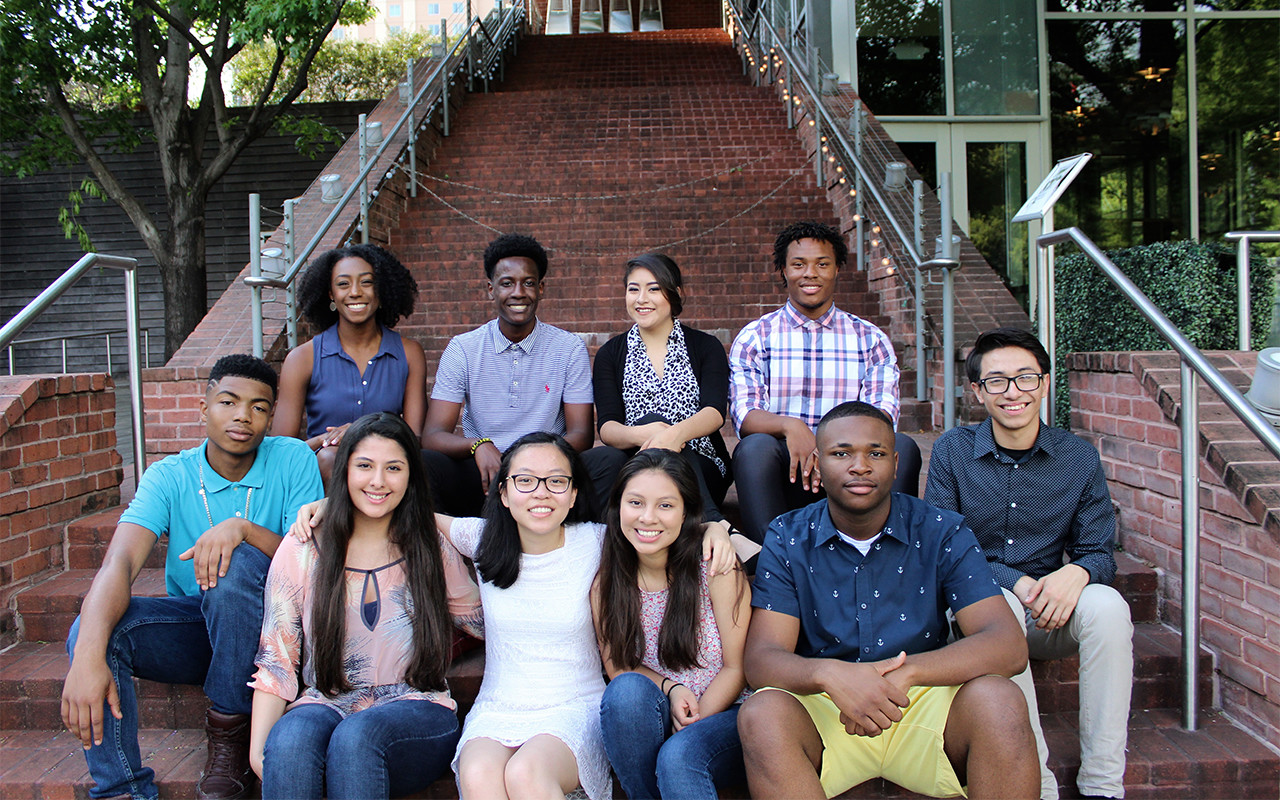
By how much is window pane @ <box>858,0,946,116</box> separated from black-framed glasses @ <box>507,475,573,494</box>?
815cm

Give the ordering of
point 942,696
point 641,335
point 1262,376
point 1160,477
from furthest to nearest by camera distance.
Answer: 1. point 641,335
2. point 1160,477
3. point 1262,376
4. point 942,696

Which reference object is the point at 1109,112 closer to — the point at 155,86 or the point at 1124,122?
the point at 1124,122

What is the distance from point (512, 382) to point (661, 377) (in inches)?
22.3

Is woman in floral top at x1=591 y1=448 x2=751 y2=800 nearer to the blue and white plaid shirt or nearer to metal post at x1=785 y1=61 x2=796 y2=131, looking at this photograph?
the blue and white plaid shirt

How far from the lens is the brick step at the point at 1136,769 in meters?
2.31

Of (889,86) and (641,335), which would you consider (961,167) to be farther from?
(641,335)

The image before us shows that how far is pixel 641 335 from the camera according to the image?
10.1 ft

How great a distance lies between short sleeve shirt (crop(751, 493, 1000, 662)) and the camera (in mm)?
2150

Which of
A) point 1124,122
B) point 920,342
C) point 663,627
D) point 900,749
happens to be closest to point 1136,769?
Answer: point 900,749

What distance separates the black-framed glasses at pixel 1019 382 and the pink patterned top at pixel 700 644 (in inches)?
40.7

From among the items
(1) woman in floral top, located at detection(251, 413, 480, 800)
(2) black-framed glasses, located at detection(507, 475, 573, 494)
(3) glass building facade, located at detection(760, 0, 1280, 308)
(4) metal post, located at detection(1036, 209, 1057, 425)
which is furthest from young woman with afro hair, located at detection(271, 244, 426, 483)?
(3) glass building facade, located at detection(760, 0, 1280, 308)

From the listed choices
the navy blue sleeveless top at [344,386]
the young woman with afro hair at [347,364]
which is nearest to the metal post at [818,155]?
the young woman with afro hair at [347,364]

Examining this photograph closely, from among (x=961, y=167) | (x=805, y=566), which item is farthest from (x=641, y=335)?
(x=961, y=167)

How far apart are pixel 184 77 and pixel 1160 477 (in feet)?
29.3
